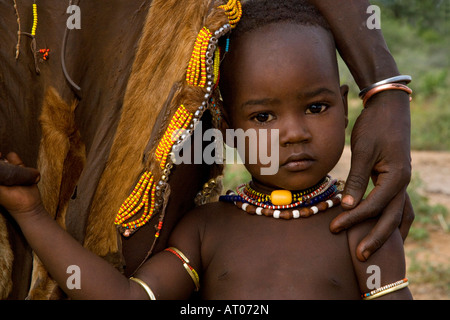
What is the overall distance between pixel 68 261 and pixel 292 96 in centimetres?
85

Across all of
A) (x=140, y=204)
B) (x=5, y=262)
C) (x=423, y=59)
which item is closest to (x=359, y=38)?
(x=140, y=204)

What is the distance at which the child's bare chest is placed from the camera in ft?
5.96

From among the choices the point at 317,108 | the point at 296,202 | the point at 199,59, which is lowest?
the point at 296,202

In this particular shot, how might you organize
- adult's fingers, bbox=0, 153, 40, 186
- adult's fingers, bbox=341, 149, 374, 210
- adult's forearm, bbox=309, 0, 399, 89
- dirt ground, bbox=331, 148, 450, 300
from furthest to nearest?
dirt ground, bbox=331, 148, 450, 300 < adult's forearm, bbox=309, 0, 399, 89 < adult's fingers, bbox=341, 149, 374, 210 < adult's fingers, bbox=0, 153, 40, 186

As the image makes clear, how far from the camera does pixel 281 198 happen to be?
1.92 meters

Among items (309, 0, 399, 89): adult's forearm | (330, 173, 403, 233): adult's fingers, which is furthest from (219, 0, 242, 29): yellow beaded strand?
(330, 173, 403, 233): adult's fingers

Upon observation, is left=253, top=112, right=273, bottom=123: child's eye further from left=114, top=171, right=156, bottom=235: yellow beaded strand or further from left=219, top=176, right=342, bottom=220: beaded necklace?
left=114, top=171, right=156, bottom=235: yellow beaded strand

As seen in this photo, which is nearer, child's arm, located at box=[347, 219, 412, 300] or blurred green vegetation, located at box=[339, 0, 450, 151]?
child's arm, located at box=[347, 219, 412, 300]

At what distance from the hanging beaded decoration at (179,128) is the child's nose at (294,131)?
26 centimetres

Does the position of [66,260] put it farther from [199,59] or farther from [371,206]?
[371,206]

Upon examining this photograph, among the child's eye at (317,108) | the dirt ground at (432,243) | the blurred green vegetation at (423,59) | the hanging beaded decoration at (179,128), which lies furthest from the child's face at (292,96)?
the blurred green vegetation at (423,59)

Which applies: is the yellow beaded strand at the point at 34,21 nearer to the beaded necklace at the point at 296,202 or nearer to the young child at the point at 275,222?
the young child at the point at 275,222

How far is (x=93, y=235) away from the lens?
1912mm

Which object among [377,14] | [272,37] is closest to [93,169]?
[272,37]
